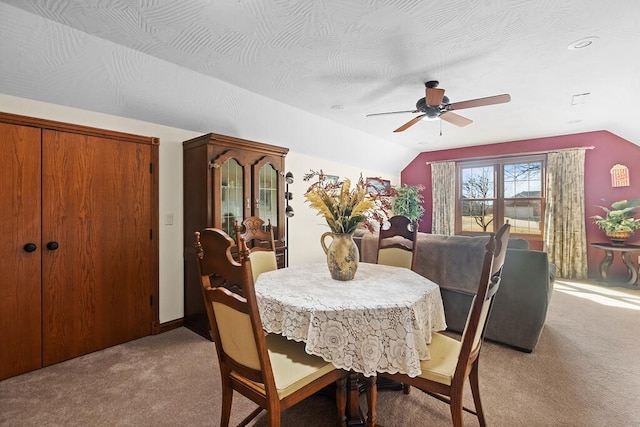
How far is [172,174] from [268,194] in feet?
3.28

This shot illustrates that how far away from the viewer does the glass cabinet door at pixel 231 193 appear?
306 centimetres

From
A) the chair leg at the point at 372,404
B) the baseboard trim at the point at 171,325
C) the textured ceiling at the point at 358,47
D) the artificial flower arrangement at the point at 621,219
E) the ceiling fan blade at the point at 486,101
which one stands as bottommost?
the baseboard trim at the point at 171,325

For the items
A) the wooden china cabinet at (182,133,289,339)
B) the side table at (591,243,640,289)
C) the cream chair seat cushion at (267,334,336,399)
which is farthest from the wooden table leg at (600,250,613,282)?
the cream chair seat cushion at (267,334,336,399)

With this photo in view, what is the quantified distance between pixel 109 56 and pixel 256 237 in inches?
69.0

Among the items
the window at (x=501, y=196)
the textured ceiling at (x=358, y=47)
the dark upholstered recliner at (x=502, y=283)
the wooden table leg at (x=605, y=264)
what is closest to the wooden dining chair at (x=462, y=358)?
the dark upholstered recliner at (x=502, y=283)

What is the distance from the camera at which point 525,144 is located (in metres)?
5.92

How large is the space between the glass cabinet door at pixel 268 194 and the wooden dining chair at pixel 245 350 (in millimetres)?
2011

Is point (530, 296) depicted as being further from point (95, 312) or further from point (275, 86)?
point (95, 312)

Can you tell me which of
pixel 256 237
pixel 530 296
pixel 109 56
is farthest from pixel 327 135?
pixel 530 296

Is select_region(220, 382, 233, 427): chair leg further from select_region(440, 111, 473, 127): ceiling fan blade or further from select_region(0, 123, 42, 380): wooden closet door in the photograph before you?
select_region(440, 111, 473, 127): ceiling fan blade

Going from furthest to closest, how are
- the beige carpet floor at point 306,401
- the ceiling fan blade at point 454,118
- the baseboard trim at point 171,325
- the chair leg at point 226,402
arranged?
1. the ceiling fan blade at point 454,118
2. the baseboard trim at point 171,325
3. the beige carpet floor at point 306,401
4. the chair leg at point 226,402

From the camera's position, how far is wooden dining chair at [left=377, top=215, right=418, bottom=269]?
249cm

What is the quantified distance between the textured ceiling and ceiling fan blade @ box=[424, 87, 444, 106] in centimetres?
22

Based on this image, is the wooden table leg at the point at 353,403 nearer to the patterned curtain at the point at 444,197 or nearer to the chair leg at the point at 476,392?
the chair leg at the point at 476,392
